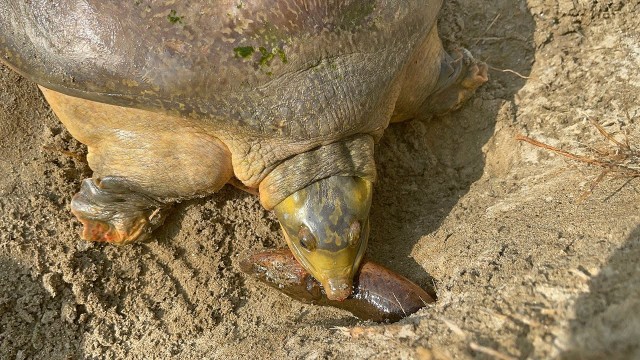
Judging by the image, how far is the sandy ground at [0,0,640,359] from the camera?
279 cm

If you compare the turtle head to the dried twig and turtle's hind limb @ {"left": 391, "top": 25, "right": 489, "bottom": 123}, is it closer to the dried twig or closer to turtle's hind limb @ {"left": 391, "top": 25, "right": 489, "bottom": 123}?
turtle's hind limb @ {"left": 391, "top": 25, "right": 489, "bottom": 123}

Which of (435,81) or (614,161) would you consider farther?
(435,81)

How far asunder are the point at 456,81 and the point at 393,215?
88cm

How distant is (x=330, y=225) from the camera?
2.73 m

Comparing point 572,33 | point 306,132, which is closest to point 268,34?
point 306,132

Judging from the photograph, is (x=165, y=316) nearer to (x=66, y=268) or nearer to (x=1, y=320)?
(x=66, y=268)

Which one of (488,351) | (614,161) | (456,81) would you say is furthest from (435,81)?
(488,351)

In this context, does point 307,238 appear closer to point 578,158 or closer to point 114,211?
point 114,211

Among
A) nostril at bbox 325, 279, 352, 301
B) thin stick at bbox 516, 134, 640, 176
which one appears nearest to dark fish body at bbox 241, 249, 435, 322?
nostril at bbox 325, 279, 352, 301

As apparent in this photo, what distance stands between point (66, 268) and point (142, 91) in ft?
4.07

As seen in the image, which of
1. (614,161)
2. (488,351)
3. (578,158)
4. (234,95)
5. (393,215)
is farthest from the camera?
(393,215)

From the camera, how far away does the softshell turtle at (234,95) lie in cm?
240

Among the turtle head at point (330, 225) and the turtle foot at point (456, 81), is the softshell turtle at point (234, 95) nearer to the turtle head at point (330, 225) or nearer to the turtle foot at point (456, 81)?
the turtle head at point (330, 225)

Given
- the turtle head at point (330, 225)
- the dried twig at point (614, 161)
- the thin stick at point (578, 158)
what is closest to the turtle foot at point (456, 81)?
the thin stick at point (578, 158)
